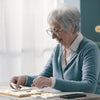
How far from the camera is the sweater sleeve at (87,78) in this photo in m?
1.92

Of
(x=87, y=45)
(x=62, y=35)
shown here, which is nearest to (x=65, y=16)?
(x=62, y=35)

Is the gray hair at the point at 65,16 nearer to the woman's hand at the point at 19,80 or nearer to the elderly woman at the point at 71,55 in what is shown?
the elderly woman at the point at 71,55

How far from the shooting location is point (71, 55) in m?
2.30

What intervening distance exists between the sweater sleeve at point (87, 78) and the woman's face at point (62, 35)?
184mm

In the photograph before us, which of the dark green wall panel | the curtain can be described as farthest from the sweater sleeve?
the dark green wall panel

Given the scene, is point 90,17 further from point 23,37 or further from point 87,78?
point 87,78

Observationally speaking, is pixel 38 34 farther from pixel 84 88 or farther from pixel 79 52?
pixel 84 88

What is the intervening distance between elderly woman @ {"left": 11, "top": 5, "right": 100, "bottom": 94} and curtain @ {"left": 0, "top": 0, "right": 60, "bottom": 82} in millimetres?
1345

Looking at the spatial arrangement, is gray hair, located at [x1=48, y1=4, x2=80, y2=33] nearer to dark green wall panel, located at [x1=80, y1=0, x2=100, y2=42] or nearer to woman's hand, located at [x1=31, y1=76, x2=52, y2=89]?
woman's hand, located at [x1=31, y1=76, x2=52, y2=89]

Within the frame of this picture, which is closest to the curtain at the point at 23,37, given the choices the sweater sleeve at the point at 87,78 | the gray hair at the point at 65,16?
the gray hair at the point at 65,16

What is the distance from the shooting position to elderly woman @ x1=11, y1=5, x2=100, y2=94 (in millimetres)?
2088

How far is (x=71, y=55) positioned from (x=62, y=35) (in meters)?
0.18

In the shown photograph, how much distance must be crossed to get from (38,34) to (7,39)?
470 mm

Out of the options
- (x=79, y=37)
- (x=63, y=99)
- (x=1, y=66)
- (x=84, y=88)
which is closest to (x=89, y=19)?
(x=1, y=66)
